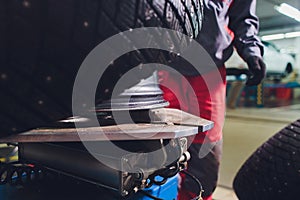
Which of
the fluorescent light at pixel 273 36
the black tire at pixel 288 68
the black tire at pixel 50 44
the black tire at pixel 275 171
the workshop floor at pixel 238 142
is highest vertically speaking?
the fluorescent light at pixel 273 36

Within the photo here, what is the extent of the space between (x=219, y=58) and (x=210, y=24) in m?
0.10

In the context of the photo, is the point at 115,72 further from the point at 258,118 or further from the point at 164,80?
the point at 258,118

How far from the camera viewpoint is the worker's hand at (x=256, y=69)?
0.77 metres

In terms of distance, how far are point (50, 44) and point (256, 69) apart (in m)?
0.67

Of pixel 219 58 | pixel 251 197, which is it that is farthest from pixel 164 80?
pixel 251 197

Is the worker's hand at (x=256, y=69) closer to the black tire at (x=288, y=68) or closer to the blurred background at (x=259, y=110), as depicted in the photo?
the blurred background at (x=259, y=110)

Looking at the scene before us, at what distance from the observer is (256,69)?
80 cm

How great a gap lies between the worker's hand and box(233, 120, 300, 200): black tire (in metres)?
0.20

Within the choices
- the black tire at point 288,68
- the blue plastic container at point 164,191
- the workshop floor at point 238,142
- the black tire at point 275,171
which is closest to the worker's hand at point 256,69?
the black tire at point 275,171

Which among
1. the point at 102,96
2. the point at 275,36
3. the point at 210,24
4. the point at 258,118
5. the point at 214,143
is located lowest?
the point at 258,118

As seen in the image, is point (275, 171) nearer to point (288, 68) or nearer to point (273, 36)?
point (288, 68)

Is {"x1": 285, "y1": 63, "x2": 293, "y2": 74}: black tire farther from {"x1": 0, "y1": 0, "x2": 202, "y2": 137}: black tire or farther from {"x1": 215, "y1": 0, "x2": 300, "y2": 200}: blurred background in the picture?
{"x1": 0, "y1": 0, "x2": 202, "y2": 137}: black tire

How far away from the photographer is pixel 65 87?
0.25m

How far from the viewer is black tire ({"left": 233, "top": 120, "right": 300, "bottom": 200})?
21.3 inches
